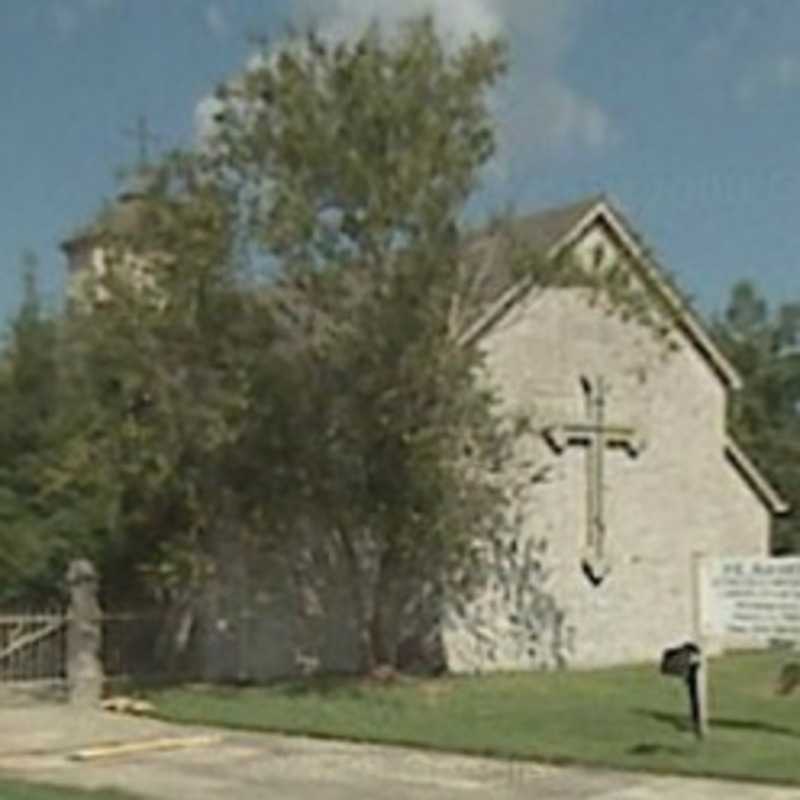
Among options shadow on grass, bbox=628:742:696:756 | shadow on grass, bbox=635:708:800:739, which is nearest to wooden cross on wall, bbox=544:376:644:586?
shadow on grass, bbox=635:708:800:739

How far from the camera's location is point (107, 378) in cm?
2870

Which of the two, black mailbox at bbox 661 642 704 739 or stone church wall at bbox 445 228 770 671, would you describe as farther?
stone church wall at bbox 445 228 770 671

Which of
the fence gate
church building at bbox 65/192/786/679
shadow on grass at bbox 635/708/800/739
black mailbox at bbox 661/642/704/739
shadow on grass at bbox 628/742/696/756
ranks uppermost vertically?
church building at bbox 65/192/786/679

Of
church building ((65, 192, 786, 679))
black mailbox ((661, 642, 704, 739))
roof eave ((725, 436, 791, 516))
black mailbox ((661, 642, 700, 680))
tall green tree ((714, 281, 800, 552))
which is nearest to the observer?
black mailbox ((661, 642, 704, 739))

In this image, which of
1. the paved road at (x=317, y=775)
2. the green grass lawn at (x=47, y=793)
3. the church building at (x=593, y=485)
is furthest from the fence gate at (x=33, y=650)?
the green grass lawn at (x=47, y=793)

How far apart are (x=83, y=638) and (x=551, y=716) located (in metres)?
7.29

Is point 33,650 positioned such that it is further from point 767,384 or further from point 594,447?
point 767,384

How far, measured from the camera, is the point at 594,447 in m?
34.8

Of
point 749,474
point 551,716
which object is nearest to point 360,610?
point 551,716

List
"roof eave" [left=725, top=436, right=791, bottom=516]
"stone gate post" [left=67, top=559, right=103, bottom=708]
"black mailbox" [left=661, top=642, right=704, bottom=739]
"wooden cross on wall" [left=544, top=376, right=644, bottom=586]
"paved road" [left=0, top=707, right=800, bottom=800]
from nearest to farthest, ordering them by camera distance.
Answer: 1. "paved road" [left=0, top=707, right=800, bottom=800]
2. "black mailbox" [left=661, top=642, right=704, bottom=739]
3. "stone gate post" [left=67, top=559, right=103, bottom=708]
4. "wooden cross on wall" [left=544, top=376, right=644, bottom=586]
5. "roof eave" [left=725, top=436, right=791, bottom=516]

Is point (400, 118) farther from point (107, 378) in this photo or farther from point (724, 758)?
point (724, 758)

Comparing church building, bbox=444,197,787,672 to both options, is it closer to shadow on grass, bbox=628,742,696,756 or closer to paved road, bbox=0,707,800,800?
paved road, bbox=0,707,800,800

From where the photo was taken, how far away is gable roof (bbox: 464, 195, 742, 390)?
3069 cm

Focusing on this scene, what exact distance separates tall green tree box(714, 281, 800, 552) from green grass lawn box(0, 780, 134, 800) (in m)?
36.2
